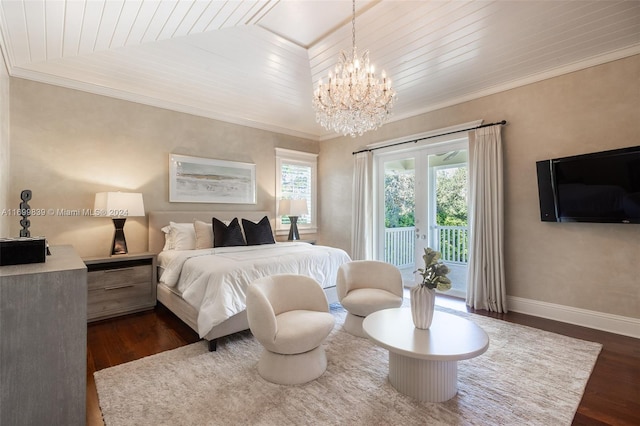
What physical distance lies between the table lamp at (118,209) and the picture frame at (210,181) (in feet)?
2.30

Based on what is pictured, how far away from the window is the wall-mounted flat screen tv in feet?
12.6

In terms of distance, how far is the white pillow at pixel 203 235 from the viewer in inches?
158

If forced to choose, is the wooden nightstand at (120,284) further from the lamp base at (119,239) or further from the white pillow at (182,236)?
the white pillow at (182,236)

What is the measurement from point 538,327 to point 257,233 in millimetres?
3625

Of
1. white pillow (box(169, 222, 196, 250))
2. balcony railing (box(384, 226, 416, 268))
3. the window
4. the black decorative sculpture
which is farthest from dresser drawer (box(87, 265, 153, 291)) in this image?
balcony railing (box(384, 226, 416, 268))

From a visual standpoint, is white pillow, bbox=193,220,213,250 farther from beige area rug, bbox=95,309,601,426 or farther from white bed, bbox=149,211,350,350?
beige area rug, bbox=95,309,601,426

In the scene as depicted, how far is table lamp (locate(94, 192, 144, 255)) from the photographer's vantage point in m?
3.55

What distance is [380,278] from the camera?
3.23 m

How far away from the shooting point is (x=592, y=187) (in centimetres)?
307

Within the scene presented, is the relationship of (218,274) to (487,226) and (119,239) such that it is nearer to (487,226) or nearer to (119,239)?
(119,239)

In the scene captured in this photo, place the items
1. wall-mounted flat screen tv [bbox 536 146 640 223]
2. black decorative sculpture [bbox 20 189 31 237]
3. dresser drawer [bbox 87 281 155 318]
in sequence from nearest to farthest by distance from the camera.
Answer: black decorative sculpture [bbox 20 189 31 237] < wall-mounted flat screen tv [bbox 536 146 640 223] < dresser drawer [bbox 87 281 155 318]

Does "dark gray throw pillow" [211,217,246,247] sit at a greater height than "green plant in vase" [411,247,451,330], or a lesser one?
greater

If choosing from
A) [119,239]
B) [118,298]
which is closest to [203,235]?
[119,239]

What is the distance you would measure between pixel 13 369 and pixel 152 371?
111cm
